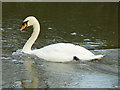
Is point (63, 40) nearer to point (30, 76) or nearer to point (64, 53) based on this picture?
point (64, 53)

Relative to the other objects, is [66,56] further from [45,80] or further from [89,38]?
Result: [89,38]

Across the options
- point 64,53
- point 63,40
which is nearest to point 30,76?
point 64,53

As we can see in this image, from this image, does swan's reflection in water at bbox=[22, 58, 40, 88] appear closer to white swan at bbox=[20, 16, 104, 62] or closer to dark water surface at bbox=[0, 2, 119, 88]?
dark water surface at bbox=[0, 2, 119, 88]

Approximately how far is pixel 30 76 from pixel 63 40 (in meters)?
3.68

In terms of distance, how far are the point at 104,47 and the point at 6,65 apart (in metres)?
3.12

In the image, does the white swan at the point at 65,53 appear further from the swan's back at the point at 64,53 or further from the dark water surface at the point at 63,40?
the dark water surface at the point at 63,40

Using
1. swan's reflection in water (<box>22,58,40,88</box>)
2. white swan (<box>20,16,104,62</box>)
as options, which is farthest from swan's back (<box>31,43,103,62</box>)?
swan's reflection in water (<box>22,58,40,88</box>)

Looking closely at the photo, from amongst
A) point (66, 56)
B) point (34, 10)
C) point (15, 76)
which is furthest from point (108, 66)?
point (34, 10)

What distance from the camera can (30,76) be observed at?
641cm

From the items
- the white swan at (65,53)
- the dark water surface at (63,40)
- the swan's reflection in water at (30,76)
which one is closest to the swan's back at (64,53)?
the white swan at (65,53)

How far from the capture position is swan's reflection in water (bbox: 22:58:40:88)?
230 inches

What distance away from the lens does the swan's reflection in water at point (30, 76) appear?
5852mm

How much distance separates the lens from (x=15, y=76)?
6.33 meters

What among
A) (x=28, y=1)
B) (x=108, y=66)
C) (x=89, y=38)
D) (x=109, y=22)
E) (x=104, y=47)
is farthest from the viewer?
(x=28, y=1)
